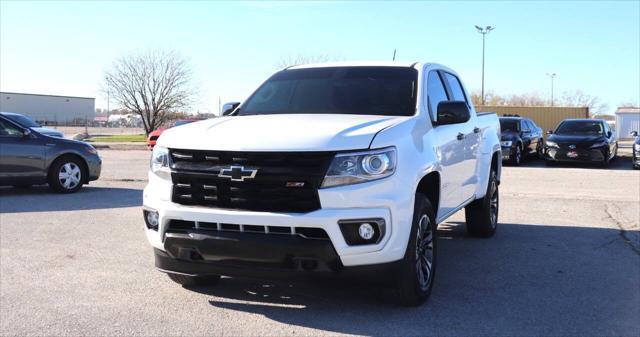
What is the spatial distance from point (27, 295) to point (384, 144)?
3.13 metres

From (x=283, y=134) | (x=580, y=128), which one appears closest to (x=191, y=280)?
(x=283, y=134)

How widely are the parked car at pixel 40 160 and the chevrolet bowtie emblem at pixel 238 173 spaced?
8121 mm

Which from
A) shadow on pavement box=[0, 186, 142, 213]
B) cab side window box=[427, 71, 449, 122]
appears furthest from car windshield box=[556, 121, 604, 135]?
cab side window box=[427, 71, 449, 122]

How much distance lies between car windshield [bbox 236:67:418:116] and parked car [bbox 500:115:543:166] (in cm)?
1359

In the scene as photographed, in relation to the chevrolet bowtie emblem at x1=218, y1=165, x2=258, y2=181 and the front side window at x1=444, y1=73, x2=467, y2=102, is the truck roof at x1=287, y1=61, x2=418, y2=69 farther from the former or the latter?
the chevrolet bowtie emblem at x1=218, y1=165, x2=258, y2=181

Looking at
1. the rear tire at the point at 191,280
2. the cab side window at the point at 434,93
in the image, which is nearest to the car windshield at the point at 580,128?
the cab side window at the point at 434,93

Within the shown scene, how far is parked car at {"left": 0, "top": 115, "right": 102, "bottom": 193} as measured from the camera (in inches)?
425

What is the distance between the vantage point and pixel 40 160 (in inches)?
435

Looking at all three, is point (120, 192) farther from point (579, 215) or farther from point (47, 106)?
point (47, 106)

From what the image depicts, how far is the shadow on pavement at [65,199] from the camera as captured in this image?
959cm

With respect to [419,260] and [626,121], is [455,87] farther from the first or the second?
[626,121]

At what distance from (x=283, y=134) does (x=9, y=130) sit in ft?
28.0

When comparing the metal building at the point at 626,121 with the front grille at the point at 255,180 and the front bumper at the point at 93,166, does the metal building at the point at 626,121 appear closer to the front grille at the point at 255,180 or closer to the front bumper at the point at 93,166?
the front bumper at the point at 93,166

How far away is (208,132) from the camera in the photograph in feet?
14.7
